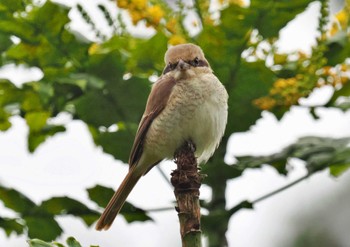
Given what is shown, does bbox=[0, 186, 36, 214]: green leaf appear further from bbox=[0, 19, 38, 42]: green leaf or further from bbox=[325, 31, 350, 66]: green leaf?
bbox=[325, 31, 350, 66]: green leaf

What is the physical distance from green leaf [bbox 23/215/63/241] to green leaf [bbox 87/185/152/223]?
0.22 m

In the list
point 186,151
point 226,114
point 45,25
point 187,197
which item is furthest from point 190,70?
point 187,197

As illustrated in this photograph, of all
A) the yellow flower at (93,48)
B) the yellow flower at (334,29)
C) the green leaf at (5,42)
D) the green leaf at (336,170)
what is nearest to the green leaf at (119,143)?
the yellow flower at (93,48)

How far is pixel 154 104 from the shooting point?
160 inches

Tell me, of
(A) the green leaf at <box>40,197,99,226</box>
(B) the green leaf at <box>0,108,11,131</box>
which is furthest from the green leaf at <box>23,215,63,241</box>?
(B) the green leaf at <box>0,108,11,131</box>

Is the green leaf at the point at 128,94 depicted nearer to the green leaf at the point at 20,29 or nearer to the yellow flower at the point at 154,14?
the yellow flower at the point at 154,14

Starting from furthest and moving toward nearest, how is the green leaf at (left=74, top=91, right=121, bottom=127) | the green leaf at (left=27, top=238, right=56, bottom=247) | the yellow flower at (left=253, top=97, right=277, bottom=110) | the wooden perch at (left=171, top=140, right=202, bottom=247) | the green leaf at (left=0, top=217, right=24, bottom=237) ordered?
the green leaf at (left=0, top=217, right=24, bottom=237)
the green leaf at (left=74, top=91, right=121, bottom=127)
the yellow flower at (left=253, top=97, right=277, bottom=110)
the wooden perch at (left=171, top=140, right=202, bottom=247)
the green leaf at (left=27, top=238, right=56, bottom=247)

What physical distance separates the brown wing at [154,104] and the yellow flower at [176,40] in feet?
1.29

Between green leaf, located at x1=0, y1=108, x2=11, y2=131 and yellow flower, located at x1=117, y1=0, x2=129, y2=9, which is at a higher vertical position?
yellow flower, located at x1=117, y1=0, x2=129, y2=9

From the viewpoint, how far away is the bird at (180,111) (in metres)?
3.95

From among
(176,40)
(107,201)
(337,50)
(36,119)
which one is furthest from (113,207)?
(337,50)

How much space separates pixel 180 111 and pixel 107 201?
0.67 m

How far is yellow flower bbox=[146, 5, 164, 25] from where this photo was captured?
11.7 ft

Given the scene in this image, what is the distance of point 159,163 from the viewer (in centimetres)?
432
